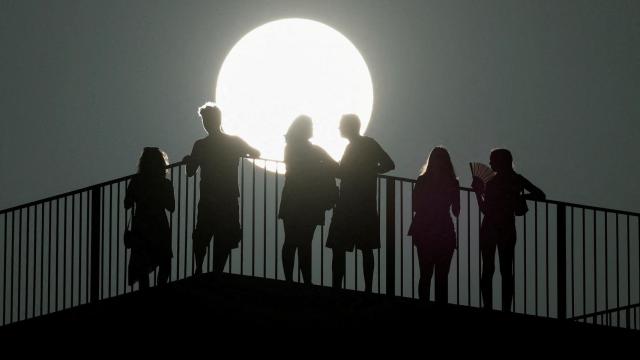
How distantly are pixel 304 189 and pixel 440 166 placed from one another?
1.49 meters

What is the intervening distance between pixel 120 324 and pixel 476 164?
4.29 meters

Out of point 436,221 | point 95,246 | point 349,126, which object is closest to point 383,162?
point 349,126

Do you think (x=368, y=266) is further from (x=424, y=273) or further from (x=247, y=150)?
(x=247, y=150)

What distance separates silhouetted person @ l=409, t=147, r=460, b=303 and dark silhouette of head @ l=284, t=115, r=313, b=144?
136cm

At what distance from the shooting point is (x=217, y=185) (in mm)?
10500

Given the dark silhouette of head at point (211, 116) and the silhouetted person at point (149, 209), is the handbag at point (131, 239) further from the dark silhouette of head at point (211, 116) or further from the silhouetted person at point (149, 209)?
the dark silhouette of head at point (211, 116)

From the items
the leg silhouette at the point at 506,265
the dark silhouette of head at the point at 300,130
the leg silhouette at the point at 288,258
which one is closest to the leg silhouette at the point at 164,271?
the leg silhouette at the point at 288,258

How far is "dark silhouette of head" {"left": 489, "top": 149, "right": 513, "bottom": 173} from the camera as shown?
1059cm

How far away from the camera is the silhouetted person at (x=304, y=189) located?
10078 mm

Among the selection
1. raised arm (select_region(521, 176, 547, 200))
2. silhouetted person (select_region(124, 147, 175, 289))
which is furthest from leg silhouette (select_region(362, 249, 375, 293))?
silhouetted person (select_region(124, 147, 175, 289))

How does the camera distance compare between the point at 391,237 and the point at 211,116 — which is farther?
the point at 391,237

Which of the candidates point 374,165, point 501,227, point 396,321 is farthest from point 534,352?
point 374,165

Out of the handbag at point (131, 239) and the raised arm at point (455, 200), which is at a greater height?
the raised arm at point (455, 200)

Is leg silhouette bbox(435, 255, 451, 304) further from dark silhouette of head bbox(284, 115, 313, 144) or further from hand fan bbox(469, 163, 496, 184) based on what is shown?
dark silhouette of head bbox(284, 115, 313, 144)
